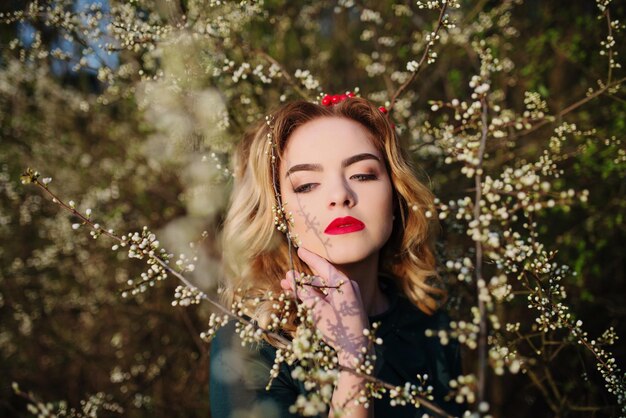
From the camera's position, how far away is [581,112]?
12.2 ft

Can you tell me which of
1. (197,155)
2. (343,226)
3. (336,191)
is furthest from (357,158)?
(197,155)

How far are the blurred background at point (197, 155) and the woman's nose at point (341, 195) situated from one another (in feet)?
2.26

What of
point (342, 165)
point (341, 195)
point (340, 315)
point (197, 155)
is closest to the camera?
point (340, 315)

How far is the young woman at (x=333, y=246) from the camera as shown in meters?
1.97

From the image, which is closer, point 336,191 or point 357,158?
A: point 336,191

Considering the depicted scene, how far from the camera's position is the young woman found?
197 cm

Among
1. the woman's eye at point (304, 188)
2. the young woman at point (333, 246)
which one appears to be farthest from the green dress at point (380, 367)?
the woman's eye at point (304, 188)

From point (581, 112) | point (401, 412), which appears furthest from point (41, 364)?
point (581, 112)

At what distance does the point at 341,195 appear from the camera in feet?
6.70

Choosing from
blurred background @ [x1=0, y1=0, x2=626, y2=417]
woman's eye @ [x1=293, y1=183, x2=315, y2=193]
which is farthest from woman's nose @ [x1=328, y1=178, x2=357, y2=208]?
blurred background @ [x1=0, y1=0, x2=626, y2=417]

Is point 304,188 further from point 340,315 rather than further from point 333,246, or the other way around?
point 340,315

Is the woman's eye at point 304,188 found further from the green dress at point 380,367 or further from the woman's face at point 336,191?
the green dress at point 380,367

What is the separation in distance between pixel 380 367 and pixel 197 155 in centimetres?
160

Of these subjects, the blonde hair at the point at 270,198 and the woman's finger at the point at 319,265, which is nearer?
the woman's finger at the point at 319,265
